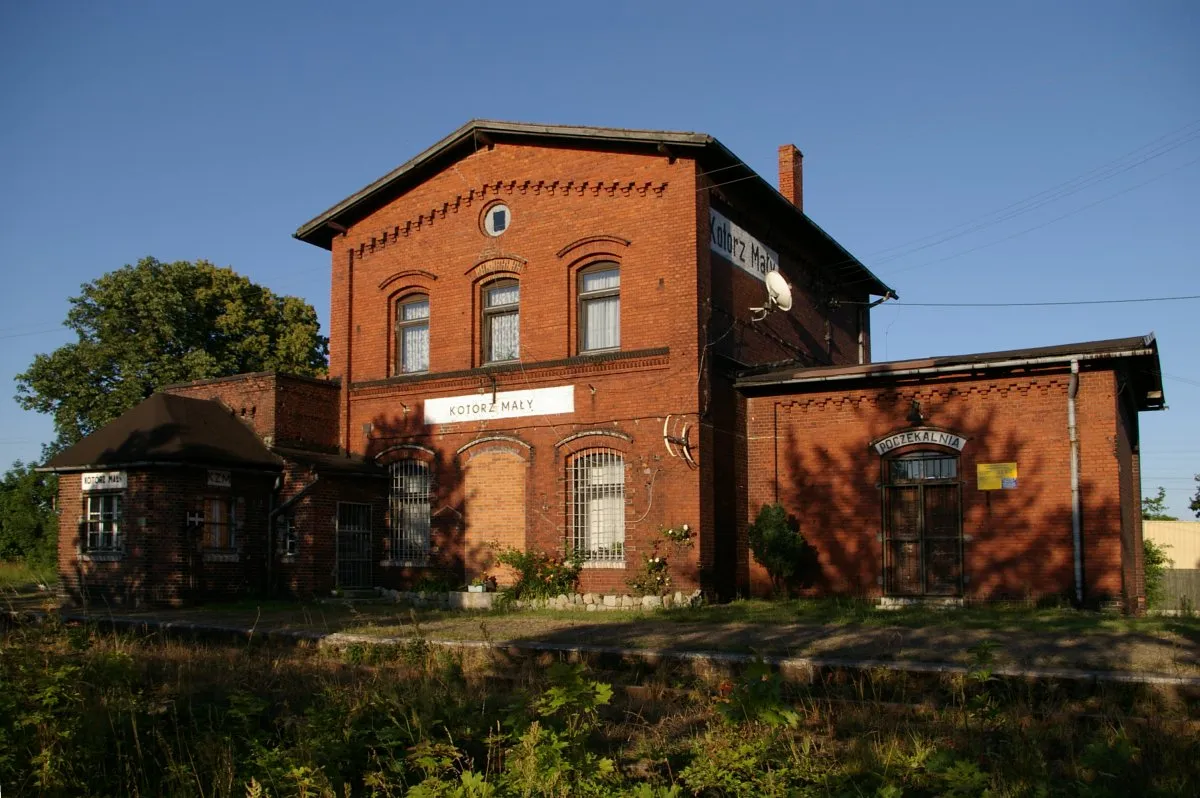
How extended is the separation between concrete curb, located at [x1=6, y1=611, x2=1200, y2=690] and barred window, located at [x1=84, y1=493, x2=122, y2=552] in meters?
4.29

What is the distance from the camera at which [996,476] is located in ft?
54.1

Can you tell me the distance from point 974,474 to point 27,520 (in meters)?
29.3

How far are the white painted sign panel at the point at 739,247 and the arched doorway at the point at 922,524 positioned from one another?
15.9 ft

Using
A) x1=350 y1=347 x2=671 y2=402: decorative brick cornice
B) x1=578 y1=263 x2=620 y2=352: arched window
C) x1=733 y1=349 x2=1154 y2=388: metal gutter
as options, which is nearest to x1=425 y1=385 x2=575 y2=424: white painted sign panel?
x1=350 y1=347 x2=671 y2=402: decorative brick cornice

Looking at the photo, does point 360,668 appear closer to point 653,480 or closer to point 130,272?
point 653,480

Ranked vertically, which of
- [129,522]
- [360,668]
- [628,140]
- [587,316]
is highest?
[628,140]

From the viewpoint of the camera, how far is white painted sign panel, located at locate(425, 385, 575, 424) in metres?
18.9

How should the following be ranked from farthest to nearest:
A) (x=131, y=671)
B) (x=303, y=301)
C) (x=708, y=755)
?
(x=303, y=301) → (x=131, y=671) → (x=708, y=755)

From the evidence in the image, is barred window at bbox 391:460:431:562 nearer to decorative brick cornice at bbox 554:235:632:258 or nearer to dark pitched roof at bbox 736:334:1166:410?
decorative brick cornice at bbox 554:235:632:258

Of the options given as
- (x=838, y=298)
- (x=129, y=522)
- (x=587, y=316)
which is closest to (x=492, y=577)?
(x=587, y=316)

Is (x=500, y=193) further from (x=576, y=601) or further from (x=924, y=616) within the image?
(x=924, y=616)

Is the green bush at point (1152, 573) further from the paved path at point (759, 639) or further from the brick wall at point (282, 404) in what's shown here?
the brick wall at point (282, 404)

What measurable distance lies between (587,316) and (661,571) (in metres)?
4.91

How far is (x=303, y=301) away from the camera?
39625 millimetres
